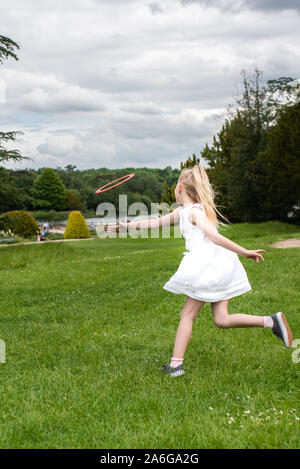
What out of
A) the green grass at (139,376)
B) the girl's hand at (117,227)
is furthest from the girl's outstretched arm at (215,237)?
the green grass at (139,376)

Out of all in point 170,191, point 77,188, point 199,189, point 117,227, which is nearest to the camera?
point 199,189

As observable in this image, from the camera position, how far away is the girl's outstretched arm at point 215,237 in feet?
14.0

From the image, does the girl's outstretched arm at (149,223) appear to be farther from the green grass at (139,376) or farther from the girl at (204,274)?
the green grass at (139,376)

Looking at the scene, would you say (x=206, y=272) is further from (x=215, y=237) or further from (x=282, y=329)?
(x=282, y=329)

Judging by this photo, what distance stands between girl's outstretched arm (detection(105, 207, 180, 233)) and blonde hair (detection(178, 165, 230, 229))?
225 millimetres

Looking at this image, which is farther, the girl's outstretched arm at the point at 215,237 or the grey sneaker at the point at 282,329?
the grey sneaker at the point at 282,329

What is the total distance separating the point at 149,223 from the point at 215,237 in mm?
883

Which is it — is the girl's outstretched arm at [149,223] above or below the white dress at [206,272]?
above

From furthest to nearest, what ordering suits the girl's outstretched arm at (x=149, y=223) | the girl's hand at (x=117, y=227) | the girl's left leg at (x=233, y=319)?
1. the girl's hand at (x=117, y=227)
2. the girl's outstretched arm at (x=149, y=223)
3. the girl's left leg at (x=233, y=319)

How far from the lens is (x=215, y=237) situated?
4.36m

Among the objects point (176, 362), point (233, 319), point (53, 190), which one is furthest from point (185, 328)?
point (53, 190)

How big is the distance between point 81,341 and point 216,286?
6.93ft

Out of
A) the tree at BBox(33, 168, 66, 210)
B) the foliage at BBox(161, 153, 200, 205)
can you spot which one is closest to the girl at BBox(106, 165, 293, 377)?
the foliage at BBox(161, 153, 200, 205)

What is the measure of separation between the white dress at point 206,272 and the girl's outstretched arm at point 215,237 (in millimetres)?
80
